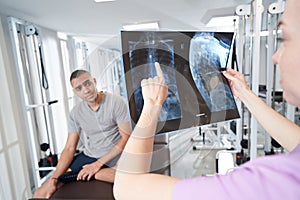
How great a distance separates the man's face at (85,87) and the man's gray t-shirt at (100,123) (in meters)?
0.08

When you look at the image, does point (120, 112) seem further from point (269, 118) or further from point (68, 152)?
point (269, 118)

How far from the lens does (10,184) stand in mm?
1819

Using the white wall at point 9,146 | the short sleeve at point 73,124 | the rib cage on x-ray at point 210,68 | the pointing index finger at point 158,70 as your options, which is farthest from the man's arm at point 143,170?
the white wall at point 9,146

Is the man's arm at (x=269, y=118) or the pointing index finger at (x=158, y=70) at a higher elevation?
the pointing index finger at (x=158, y=70)

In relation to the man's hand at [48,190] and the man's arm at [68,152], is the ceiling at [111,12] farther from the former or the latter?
the man's hand at [48,190]

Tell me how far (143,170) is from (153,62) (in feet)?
1.59

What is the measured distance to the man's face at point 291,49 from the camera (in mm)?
385

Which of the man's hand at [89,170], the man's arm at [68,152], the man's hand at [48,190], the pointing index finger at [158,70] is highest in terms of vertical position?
the pointing index finger at [158,70]

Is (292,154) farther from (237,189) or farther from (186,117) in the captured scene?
(186,117)

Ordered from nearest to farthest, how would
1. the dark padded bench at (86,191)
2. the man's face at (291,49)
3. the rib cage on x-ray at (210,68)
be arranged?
the man's face at (291,49) < the rib cage on x-ray at (210,68) < the dark padded bench at (86,191)

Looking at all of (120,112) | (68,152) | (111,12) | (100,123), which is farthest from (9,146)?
(111,12)

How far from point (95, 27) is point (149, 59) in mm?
2017

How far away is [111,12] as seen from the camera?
207 centimetres

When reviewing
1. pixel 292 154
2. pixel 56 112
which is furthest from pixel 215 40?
pixel 56 112
